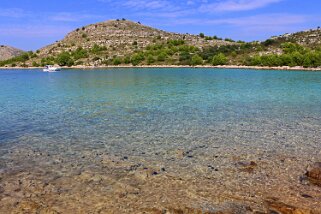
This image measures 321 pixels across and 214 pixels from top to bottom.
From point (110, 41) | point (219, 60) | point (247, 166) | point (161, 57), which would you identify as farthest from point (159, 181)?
point (110, 41)

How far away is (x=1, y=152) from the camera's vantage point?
43.8 ft

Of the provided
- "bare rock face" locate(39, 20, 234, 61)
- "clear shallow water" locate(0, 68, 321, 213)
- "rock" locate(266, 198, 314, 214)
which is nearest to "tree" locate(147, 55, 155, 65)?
"bare rock face" locate(39, 20, 234, 61)

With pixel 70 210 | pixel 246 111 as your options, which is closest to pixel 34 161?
pixel 70 210

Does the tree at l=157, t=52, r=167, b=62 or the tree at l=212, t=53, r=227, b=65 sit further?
the tree at l=157, t=52, r=167, b=62

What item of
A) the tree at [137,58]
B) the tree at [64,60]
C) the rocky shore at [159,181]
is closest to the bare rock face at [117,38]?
the tree at [137,58]

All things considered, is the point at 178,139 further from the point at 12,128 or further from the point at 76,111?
the point at 76,111

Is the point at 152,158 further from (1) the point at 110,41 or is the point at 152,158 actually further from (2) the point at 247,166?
(1) the point at 110,41

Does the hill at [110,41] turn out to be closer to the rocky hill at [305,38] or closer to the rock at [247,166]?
the rocky hill at [305,38]

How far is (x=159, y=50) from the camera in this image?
409 feet

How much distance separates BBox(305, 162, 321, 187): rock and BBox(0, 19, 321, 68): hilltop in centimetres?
8027

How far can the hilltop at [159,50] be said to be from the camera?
321 feet

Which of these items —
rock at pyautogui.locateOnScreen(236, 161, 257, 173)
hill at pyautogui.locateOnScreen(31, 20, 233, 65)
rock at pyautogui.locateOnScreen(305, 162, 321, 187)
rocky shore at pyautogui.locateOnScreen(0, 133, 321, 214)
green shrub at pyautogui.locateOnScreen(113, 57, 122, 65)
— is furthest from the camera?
hill at pyautogui.locateOnScreen(31, 20, 233, 65)

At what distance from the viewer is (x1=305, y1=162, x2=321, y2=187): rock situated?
1018 cm

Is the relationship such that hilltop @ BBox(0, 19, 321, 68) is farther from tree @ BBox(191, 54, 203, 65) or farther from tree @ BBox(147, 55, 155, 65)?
tree @ BBox(147, 55, 155, 65)
